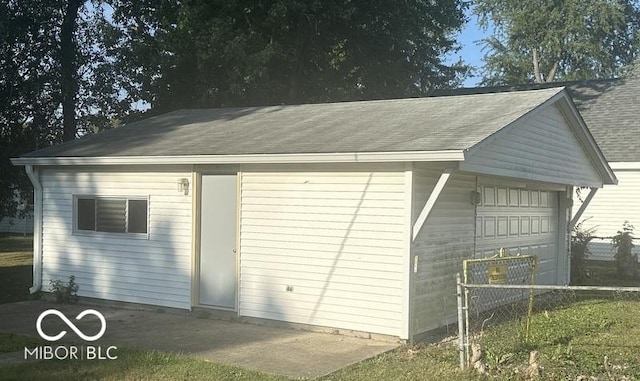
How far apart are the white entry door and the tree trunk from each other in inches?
512

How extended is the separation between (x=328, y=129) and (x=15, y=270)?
35.0 ft

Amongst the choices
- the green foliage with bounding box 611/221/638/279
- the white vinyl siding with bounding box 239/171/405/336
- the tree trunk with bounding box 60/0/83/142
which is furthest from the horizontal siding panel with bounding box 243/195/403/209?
the tree trunk with bounding box 60/0/83/142

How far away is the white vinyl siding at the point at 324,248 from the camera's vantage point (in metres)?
9.26

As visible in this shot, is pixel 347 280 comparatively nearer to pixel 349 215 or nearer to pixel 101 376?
pixel 349 215

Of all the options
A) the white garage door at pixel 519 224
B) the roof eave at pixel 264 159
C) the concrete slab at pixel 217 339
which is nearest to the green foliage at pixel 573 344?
the white garage door at pixel 519 224

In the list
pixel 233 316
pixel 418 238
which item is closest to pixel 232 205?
pixel 233 316

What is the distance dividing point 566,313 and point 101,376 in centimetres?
753

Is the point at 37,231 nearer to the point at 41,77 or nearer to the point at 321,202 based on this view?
the point at 321,202

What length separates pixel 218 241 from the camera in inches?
429

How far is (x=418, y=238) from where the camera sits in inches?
366

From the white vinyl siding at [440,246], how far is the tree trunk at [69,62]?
15.6m

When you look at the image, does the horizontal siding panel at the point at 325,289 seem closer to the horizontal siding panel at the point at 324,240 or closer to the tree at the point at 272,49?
the horizontal siding panel at the point at 324,240

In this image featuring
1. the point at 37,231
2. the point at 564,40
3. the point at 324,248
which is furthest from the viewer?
the point at 564,40

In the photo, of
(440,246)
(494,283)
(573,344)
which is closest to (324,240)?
(440,246)
